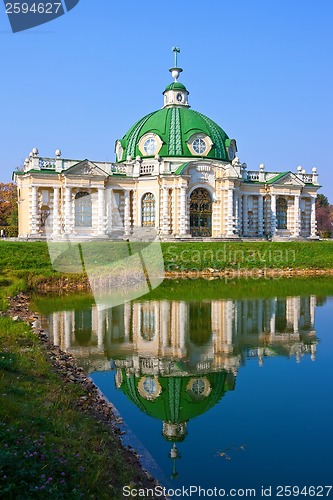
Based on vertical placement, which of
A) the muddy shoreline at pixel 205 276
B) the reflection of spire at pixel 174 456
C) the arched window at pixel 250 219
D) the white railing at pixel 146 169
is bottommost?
the reflection of spire at pixel 174 456

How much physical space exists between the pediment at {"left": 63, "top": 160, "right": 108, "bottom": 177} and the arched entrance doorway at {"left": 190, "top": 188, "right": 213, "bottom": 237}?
843 centimetres

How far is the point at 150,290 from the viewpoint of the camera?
28.3 m

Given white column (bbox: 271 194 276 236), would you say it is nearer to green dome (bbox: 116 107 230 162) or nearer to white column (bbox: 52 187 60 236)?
green dome (bbox: 116 107 230 162)

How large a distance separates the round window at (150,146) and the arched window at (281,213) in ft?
45.4

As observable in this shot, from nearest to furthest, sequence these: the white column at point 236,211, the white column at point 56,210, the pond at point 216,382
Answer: the pond at point 216,382 < the white column at point 56,210 < the white column at point 236,211

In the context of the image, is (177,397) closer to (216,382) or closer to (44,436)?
(216,382)

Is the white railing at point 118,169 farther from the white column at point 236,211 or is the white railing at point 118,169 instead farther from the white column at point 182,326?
the white column at point 182,326

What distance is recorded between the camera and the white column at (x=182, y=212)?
4359 cm

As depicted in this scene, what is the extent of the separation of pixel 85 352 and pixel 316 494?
8.65 meters

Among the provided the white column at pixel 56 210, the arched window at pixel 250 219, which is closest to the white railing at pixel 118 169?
the white column at pixel 56 210

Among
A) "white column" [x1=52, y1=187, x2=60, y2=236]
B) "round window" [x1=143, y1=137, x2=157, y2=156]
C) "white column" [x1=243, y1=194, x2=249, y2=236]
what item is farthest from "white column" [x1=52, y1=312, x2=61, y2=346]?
"white column" [x1=243, y1=194, x2=249, y2=236]

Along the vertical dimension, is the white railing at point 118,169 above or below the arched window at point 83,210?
above

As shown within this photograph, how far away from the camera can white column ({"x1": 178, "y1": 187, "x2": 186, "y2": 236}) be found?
4359cm

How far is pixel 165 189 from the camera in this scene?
44.1m
